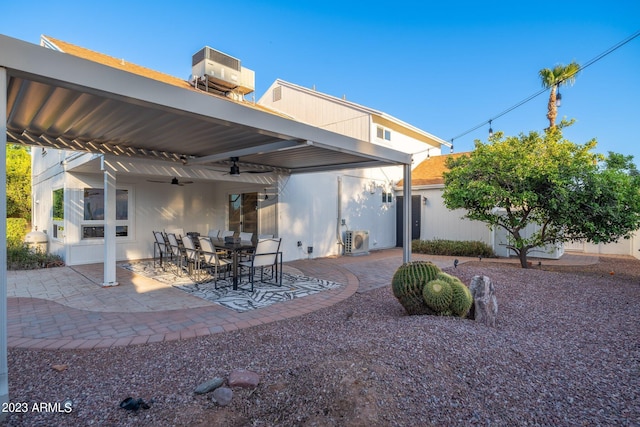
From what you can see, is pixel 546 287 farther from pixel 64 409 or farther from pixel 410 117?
pixel 410 117

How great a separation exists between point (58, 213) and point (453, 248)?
12653 millimetres

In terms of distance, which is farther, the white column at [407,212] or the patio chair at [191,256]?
the white column at [407,212]

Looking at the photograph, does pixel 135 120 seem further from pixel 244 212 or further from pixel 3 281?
pixel 244 212

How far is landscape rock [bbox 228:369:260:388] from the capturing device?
253 cm

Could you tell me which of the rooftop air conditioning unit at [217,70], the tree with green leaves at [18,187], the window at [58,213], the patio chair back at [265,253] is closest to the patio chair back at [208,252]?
the patio chair back at [265,253]

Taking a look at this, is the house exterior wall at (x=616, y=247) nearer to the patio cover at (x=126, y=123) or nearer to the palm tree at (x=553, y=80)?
the palm tree at (x=553, y=80)

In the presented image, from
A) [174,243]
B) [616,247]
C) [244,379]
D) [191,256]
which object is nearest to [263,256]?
[191,256]

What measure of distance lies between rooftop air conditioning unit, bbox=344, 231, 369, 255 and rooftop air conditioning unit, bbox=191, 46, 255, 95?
21.4 feet

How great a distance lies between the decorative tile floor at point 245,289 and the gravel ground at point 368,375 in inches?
45.9

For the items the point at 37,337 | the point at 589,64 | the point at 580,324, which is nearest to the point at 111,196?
the point at 37,337

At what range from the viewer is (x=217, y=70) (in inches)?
408

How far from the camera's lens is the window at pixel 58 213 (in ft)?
28.8

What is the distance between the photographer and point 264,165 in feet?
28.6

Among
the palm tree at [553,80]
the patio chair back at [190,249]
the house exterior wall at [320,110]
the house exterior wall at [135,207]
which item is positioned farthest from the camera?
the palm tree at [553,80]
